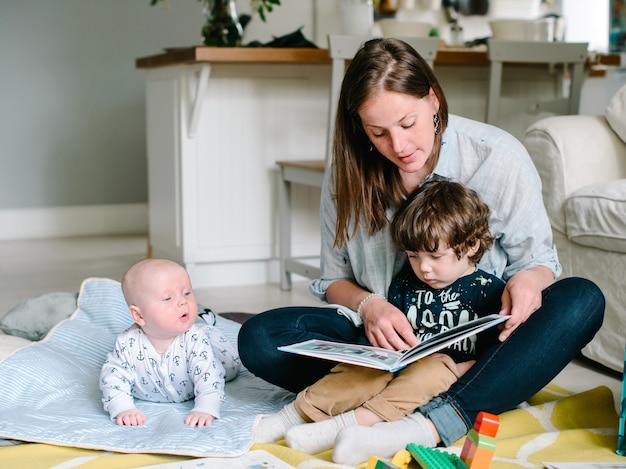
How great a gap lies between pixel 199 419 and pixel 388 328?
36cm

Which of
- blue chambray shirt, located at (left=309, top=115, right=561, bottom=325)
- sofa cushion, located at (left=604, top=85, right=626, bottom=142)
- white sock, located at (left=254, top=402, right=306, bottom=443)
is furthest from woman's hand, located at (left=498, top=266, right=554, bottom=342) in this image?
sofa cushion, located at (left=604, top=85, right=626, bottom=142)

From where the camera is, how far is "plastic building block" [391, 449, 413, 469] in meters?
1.35

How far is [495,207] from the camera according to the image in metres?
1.61

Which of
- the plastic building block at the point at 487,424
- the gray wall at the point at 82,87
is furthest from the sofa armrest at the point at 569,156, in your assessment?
the gray wall at the point at 82,87

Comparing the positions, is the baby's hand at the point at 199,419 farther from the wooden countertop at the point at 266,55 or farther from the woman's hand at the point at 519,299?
the wooden countertop at the point at 266,55

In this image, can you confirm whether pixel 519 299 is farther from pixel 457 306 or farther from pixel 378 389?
pixel 378 389

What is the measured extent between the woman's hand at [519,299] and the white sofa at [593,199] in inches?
21.1

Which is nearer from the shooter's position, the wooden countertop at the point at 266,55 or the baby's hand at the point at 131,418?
the baby's hand at the point at 131,418

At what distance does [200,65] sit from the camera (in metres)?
2.92

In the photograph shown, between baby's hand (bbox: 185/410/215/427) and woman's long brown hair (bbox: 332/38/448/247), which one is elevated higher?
woman's long brown hair (bbox: 332/38/448/247)

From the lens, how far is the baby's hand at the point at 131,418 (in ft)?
5.03

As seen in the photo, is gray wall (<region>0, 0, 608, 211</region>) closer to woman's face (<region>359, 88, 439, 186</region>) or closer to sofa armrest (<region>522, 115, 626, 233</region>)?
sofa armrest (<region>522, 115, 626, 233</region>)

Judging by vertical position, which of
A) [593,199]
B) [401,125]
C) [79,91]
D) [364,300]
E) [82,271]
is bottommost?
[82,271]

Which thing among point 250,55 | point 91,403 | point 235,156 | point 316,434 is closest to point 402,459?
point 316,434
